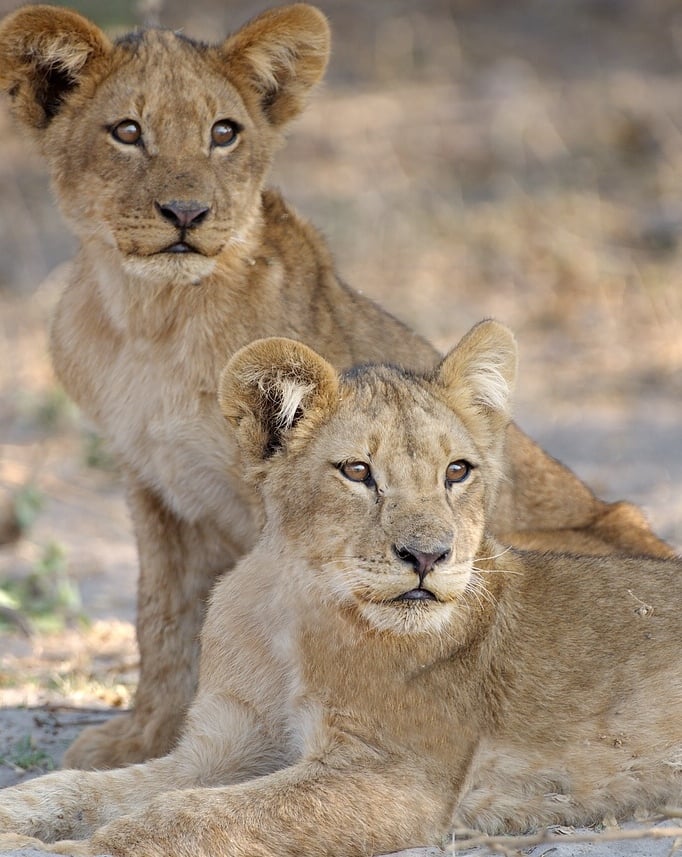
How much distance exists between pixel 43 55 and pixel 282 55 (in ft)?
2.66

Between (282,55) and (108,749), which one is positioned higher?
(282,55)

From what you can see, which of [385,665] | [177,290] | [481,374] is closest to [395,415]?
[481,374]

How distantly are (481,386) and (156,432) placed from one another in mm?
1112

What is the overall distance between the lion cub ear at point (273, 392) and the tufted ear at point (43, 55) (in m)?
1.37

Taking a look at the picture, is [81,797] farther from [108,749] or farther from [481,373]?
[481,373]

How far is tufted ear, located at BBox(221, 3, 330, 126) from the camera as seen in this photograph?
15.8 feet

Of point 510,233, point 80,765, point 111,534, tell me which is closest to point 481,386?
point 80,765

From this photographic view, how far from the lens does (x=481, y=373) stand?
4.26 m

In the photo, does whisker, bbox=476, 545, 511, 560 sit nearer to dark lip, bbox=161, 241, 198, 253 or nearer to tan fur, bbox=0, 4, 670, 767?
tan fur, bbox=0, 4, 670, 767

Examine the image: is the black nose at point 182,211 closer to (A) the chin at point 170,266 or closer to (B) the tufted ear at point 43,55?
(A) the chin at point 170,266

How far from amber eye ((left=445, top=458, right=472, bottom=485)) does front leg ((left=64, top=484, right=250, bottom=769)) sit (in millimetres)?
1252

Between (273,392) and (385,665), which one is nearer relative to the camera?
(385,665)

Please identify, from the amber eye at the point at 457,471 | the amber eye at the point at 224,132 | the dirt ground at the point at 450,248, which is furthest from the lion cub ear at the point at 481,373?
Answer: the dirt ground at the point at 450,248

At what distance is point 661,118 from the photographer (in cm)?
1323
